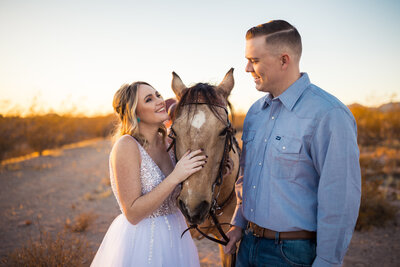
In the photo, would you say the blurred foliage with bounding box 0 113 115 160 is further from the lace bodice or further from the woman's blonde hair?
the lace bodice

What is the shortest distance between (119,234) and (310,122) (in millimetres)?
2118

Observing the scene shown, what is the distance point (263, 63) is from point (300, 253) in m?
1.50

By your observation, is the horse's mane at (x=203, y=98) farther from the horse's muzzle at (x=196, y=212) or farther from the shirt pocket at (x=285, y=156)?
the horse's muzzle at (x=196, y=212)

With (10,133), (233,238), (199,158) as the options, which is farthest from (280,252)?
(10,133)

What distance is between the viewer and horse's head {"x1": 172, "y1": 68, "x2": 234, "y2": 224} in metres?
1.82

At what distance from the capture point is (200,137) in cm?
189

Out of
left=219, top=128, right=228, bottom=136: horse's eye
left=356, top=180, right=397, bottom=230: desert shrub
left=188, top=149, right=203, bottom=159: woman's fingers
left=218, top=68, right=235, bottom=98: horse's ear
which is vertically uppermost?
left=218, top=68, right=235, bottom=98: horse's ear

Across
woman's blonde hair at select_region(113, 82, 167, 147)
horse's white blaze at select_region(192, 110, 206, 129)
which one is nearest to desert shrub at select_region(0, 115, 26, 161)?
woman's blonde hair at select_region(113, 82, 167, 147)

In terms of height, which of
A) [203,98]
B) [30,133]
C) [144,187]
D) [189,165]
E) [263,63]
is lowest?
[30,133]

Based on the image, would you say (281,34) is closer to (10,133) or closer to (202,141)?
(202,141)

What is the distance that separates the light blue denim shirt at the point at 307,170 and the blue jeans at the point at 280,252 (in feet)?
0.38

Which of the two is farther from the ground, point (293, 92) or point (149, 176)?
point (293, 92)

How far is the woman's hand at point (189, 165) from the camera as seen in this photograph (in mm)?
1775

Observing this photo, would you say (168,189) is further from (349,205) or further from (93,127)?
(93,127)
